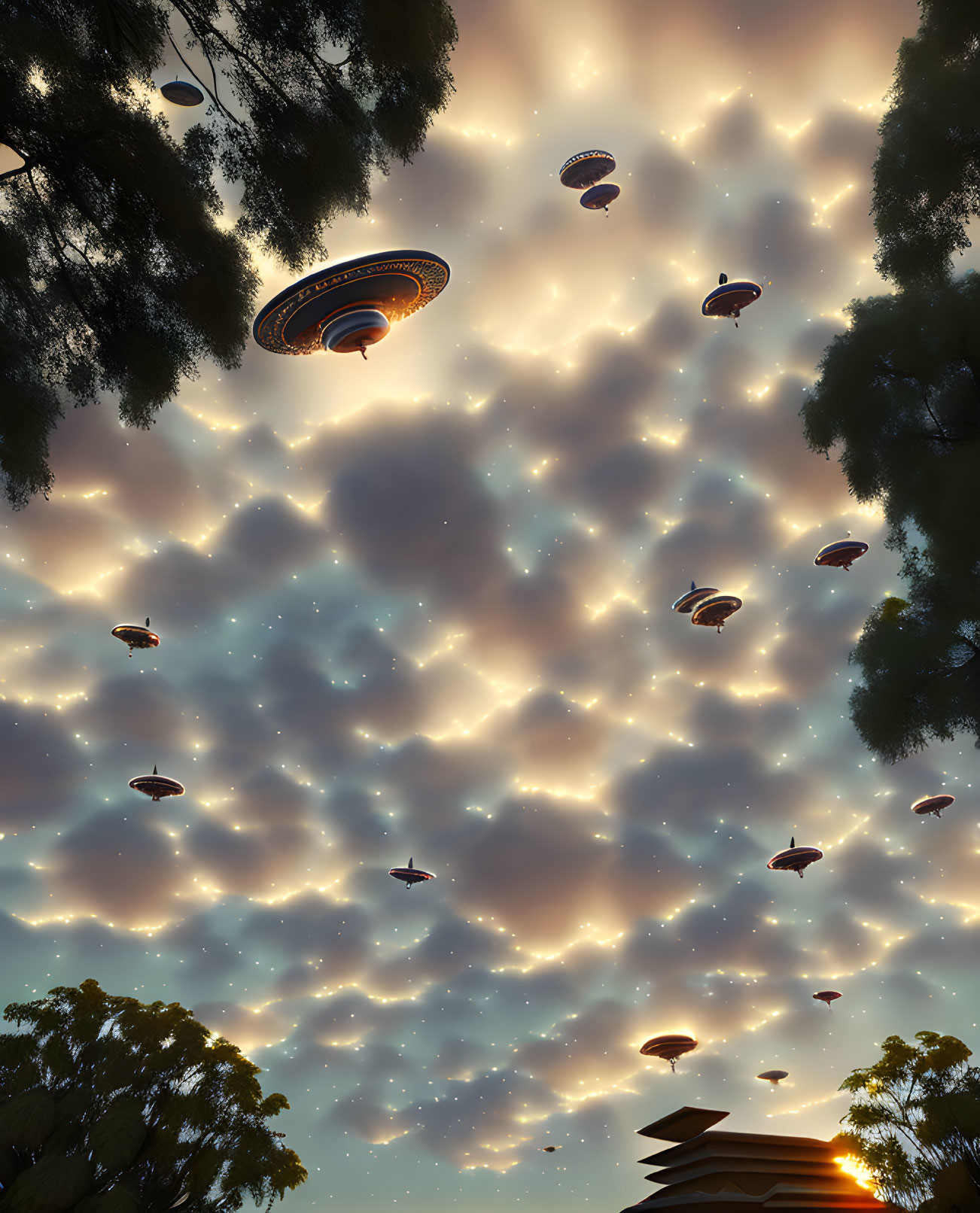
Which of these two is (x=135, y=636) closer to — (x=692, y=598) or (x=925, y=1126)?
(x=692, y=598)

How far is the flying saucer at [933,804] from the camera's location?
1738 cm

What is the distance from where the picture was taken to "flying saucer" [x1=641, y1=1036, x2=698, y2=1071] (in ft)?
68.9

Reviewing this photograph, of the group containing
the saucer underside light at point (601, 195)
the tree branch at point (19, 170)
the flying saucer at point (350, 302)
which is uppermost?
the saucer underside light at point (601, 195)

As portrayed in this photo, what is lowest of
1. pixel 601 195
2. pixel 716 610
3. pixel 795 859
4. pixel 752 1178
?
pixel 752 1178

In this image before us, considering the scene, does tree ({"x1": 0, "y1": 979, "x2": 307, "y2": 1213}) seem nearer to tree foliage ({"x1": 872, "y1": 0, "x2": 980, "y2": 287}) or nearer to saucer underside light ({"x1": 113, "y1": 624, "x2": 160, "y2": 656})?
saucer underside light ({"x1": 113, "y1": 624, "x2": 160, "y2": 656})

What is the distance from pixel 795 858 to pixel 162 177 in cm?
1859

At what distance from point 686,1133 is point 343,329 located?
57.3 ft

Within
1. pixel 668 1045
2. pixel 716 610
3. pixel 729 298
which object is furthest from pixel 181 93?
pixel 668 1045

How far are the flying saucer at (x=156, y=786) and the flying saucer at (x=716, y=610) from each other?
12.7 meters

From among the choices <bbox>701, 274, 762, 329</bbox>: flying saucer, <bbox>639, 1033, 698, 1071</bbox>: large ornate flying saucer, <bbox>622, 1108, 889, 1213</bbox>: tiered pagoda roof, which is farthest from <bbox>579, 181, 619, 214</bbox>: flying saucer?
<bbox>639, 1033, 698, 1071</bbox>: large ornate flying saucer

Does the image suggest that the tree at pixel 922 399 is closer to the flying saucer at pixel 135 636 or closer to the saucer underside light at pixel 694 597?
the saucer underside light at pixel 694 597

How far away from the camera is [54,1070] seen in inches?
591

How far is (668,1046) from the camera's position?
69.2 ft

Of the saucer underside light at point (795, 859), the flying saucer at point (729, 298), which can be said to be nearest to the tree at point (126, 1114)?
the saucer underside light at point (795, 859)
